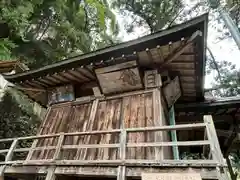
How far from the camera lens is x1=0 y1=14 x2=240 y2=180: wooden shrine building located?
421cm

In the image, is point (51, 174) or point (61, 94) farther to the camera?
point (61, 94)

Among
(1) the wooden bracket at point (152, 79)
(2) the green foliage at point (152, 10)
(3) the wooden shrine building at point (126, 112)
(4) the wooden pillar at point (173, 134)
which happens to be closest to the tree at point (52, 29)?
(2) the green foliage at point (152, 10)

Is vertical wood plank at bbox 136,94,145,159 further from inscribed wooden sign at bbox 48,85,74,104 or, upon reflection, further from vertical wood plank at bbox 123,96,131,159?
inscribed wooden sign at bbox 48,85,74,104

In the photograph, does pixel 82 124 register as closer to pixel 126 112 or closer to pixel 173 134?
pixel 126 112

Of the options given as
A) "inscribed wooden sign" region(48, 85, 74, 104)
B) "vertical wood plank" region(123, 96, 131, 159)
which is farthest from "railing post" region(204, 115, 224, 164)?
"inscribed wooden sign" region(48, 85, 74, 104)

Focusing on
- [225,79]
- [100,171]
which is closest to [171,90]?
[100,171]

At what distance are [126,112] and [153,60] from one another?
5.21ft

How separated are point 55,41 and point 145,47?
991 centimetres

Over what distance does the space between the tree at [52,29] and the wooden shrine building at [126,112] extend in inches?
153

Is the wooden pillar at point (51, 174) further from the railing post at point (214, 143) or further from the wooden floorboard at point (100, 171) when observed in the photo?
the railing post at point (214, 143)

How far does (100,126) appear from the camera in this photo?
5.95 m

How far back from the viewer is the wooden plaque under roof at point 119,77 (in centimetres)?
589

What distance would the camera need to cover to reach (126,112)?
5844 millimetres

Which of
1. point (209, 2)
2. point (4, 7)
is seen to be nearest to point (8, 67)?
point (4, 7)
